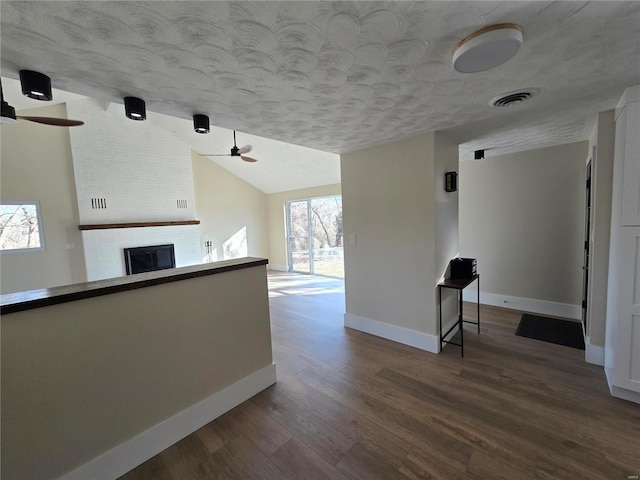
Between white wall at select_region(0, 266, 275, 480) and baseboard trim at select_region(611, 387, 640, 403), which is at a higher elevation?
white wall at select_region(0, 266, 275, 480)

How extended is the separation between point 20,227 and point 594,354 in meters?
7.82

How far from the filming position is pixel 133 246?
5.49m

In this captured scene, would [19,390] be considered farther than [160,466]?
No

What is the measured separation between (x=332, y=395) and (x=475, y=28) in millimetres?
2447

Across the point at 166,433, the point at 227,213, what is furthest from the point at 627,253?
the point at 227,213

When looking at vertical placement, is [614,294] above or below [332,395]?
above

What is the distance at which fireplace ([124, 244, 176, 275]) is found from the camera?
17.8ft

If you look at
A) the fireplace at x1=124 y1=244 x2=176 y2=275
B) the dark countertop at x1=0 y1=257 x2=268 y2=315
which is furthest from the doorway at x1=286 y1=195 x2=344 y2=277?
the dark countertop at x1=0 y1=257 x2=268 y2=315

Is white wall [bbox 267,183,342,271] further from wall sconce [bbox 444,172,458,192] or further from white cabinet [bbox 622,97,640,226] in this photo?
white cabinet [bbox 622,97,640,226]

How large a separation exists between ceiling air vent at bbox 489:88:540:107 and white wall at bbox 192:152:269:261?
6.57 m

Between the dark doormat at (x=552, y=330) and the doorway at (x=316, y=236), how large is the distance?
13.1 ft

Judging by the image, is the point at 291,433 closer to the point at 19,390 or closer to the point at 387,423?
the point at 387,423

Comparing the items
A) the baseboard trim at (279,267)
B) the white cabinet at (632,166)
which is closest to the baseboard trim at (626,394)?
the white cabinet at (632,166)

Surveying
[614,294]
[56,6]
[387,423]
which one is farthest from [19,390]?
[614,294]
